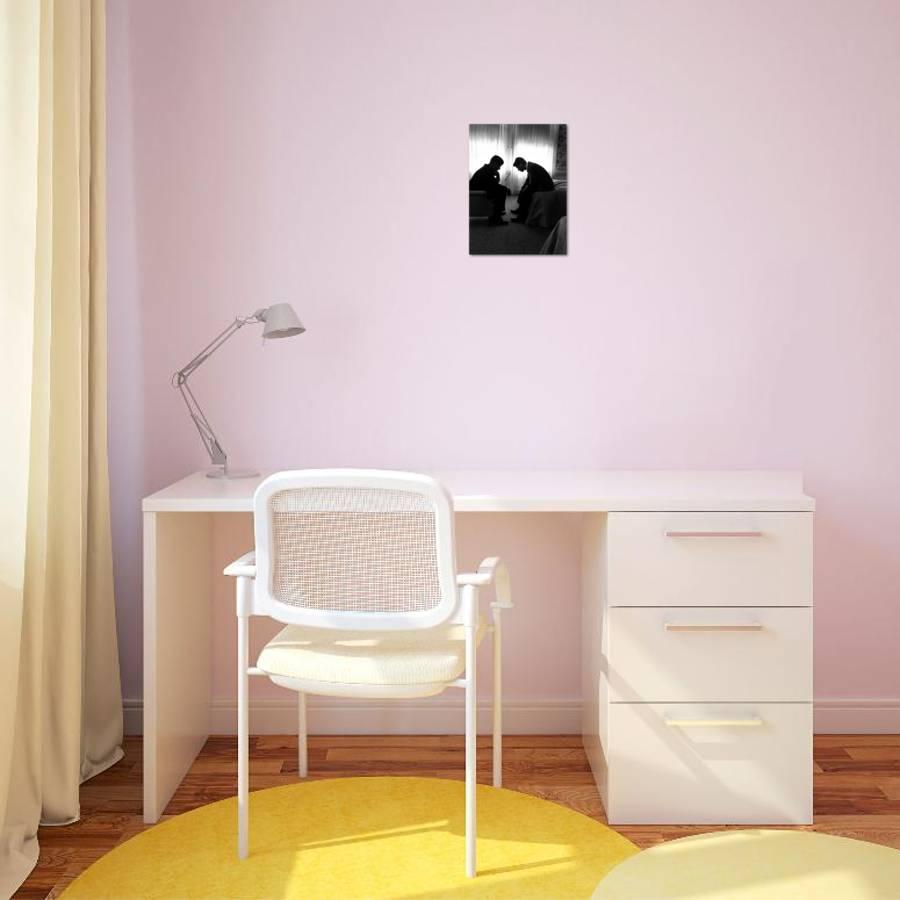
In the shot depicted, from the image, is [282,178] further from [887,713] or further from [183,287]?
[887,713]

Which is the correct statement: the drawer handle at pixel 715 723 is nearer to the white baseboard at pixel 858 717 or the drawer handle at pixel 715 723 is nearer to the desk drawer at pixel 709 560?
the desk drawer at pixel 709 560

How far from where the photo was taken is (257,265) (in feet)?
9.37

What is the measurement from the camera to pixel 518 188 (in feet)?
9.32

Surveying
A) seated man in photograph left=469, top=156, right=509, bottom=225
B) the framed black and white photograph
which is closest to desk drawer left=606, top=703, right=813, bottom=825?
the framed black and white photograph

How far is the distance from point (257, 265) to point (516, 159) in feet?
2.62

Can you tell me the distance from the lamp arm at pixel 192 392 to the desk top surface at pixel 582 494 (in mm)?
86

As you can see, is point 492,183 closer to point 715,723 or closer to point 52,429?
point 52,429

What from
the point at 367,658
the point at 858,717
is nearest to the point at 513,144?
the point at 367,658

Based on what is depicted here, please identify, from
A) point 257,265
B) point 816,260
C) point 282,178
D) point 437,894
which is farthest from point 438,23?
point 437,894

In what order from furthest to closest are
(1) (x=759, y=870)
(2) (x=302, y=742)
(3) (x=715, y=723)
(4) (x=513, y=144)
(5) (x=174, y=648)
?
(4) (x=513, y=144), (2) (x=302, y=742), (5) (x=174, y=648), (3) (x=715, y=723), (1) (x=759, y=870)

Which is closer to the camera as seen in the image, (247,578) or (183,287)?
(247,578)

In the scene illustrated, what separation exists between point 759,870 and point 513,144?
6.42ft

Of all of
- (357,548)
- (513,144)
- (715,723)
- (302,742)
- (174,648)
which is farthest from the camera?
(513,144)

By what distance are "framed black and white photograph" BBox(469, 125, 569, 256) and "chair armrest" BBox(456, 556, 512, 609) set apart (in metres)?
1.03
